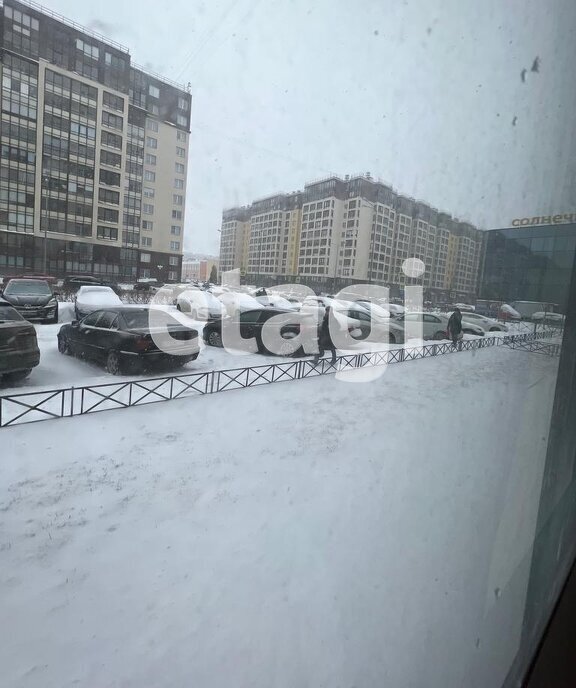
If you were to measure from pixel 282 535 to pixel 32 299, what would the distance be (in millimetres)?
744

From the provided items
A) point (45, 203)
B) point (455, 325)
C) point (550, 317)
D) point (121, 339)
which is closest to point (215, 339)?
point (121, 339)

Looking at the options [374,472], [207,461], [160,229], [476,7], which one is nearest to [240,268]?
[160,229]

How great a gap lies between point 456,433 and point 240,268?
34.2 inches

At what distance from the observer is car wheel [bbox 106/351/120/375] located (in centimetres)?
70

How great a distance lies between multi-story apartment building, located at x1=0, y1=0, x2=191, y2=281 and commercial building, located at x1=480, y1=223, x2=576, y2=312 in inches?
36.7

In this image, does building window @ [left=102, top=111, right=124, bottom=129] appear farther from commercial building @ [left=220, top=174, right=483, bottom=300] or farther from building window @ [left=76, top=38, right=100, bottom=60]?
commercial building @ [left=220, top=174, right=483, bottom=300]

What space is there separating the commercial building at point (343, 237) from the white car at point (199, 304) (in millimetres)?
81

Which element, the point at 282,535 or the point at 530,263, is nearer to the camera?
the point at 282,535

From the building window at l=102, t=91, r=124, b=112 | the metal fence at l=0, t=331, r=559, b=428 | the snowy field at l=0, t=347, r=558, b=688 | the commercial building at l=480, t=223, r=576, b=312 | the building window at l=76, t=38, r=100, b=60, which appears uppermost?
the building window at l=76, t=38, r=100, b=60

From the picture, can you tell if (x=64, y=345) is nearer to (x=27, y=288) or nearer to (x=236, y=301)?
(x=27, y=288)

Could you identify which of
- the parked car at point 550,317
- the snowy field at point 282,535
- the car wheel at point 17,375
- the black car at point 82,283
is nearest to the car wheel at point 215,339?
the snowy field at point 282,535

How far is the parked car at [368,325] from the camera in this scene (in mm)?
1050

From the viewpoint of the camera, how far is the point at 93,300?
627 mm

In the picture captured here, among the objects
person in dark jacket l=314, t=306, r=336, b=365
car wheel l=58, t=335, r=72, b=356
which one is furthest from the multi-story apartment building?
person in dark jacket l=314, t=306, r=336, b=365
